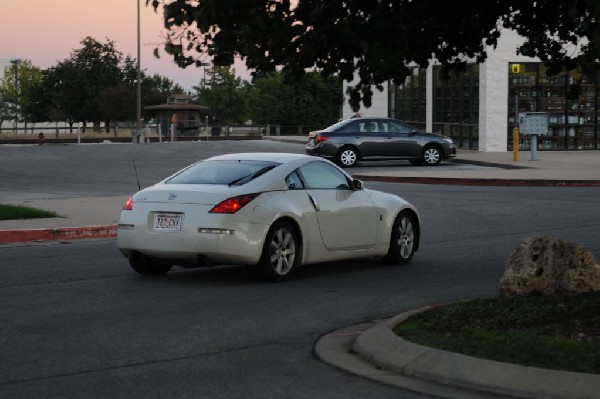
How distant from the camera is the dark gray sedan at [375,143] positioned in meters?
38.4

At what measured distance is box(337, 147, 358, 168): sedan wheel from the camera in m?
38.4

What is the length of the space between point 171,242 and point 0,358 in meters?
4.11

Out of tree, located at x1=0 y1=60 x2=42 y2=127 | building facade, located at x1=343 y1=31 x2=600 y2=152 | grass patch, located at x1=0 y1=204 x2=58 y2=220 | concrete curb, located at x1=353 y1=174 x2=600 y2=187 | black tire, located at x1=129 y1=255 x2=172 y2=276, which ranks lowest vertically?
black tire, located at x1=129 y1=255 x2=172 y2=276

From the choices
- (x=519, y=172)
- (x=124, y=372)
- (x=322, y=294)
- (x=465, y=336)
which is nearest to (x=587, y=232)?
(x=322, y=294)

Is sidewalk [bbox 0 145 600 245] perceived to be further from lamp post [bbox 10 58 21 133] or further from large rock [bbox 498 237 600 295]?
lamp post [bbox 10 58 21 133]

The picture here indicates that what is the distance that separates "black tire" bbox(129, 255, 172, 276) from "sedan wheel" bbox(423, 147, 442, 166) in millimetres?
26118

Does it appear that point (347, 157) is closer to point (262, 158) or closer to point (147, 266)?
point (262, 158)

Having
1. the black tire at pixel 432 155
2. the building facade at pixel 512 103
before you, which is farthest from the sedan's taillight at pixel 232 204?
the building facade at pixel 512 103

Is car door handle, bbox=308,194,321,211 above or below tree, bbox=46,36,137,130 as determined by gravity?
below

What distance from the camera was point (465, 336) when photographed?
891cm

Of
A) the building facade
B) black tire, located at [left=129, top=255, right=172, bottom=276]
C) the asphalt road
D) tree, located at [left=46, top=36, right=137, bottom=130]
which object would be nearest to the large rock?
the asphalt road

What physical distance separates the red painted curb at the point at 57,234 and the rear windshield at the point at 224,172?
4.51 metres

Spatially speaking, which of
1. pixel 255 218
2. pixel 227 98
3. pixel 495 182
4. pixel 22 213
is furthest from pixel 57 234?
pixel 227 98

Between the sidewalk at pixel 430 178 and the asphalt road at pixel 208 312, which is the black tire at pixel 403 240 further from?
the sidewalk at pixel 430 178
